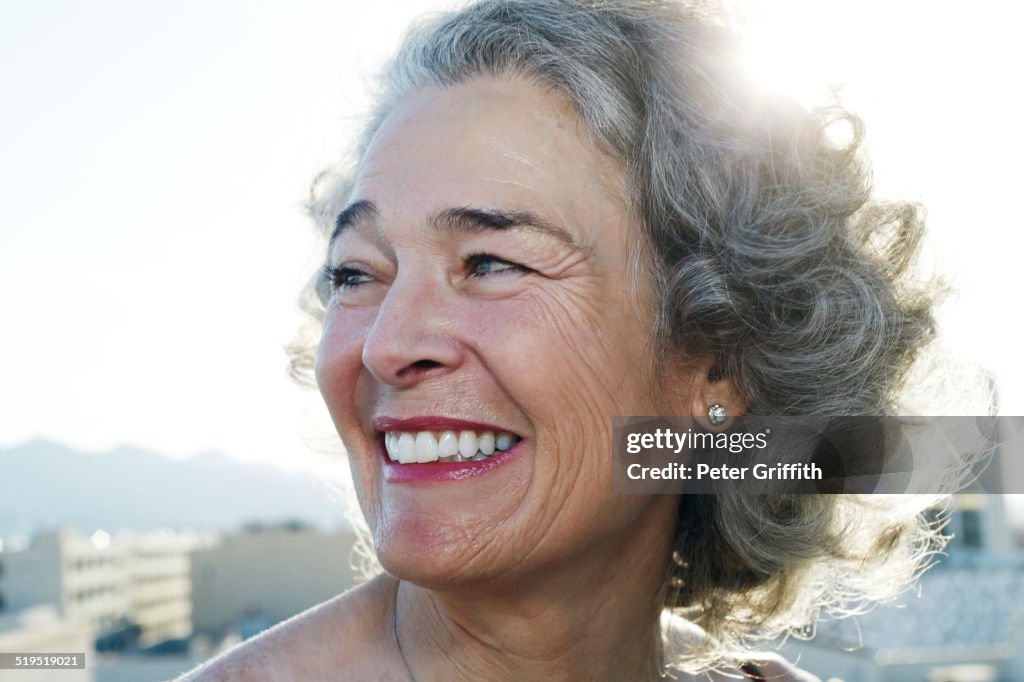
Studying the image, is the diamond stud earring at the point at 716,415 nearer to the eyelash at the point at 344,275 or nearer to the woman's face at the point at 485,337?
the woman's face at the point at 485,337

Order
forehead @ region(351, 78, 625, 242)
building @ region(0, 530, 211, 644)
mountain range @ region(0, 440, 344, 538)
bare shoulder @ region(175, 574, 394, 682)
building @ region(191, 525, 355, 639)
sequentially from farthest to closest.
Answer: mountain range @ region(0, 440, 344, 538)
building @ region(0, 530, 211, 644)
building @ region(191, 525, 355, 639)
bare shoulder @ region(175, 574, 394, 682)
forehead @ region(351, 78, 625, 242)

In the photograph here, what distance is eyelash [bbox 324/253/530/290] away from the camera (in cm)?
193

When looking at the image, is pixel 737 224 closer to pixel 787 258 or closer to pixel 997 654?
pixel 787 258

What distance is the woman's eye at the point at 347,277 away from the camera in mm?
2092

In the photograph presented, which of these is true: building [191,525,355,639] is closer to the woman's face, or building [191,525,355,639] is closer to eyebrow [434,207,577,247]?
the woman's face

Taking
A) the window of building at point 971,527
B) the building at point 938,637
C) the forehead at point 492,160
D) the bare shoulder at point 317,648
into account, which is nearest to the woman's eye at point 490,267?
the forehead at point 492,160

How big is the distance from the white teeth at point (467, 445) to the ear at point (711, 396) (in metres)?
0.64

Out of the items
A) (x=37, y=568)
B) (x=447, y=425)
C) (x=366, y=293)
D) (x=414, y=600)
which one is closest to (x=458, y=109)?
(x=366, y=293)

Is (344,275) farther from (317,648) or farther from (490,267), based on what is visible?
(317,648)

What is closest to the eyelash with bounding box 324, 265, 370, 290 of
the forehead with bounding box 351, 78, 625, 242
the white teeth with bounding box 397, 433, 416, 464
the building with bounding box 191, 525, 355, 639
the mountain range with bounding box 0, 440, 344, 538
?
the forehead with bounding box 351, 78, 625, 242

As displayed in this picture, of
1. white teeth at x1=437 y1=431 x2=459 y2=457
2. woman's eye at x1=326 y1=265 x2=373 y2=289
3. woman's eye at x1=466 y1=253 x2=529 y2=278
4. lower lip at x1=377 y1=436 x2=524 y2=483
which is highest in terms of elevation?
woman's eye at x1=326 y1=265 x2=373 y2=289

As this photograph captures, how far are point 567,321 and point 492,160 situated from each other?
0.36 m

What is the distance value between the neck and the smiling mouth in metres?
0.29
